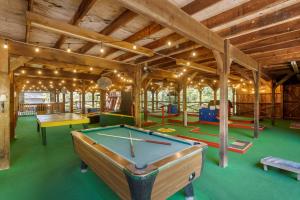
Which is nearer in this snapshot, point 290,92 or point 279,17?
point 279,17

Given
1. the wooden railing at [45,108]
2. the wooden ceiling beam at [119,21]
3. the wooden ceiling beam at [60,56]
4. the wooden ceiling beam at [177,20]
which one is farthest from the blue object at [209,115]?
the wooden railing at [45,108]

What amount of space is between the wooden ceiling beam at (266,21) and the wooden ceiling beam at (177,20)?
26 cm

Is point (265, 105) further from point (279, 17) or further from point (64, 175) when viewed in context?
point (64, 175)

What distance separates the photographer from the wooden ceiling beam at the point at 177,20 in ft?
5.56

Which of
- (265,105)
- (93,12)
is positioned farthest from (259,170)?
(265,105)

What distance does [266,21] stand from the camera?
9.07 feet

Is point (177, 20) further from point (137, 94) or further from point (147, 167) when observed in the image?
point (137, 94)

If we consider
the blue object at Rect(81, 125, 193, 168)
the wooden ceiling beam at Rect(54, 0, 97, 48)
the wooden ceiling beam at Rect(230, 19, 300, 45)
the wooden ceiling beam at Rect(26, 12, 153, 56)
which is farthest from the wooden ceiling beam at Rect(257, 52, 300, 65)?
the wooden ceiling beam at Rect(54, 0, 97, 48)

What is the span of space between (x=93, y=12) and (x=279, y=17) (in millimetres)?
3206

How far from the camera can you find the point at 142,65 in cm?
614

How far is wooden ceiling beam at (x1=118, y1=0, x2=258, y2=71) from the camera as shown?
1.69 metres

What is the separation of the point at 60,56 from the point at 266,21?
5025mm

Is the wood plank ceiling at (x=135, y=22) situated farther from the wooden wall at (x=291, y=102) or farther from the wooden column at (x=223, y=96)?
the wooden wall at (x=291, y=102)

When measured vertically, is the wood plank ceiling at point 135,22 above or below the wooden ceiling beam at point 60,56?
above
